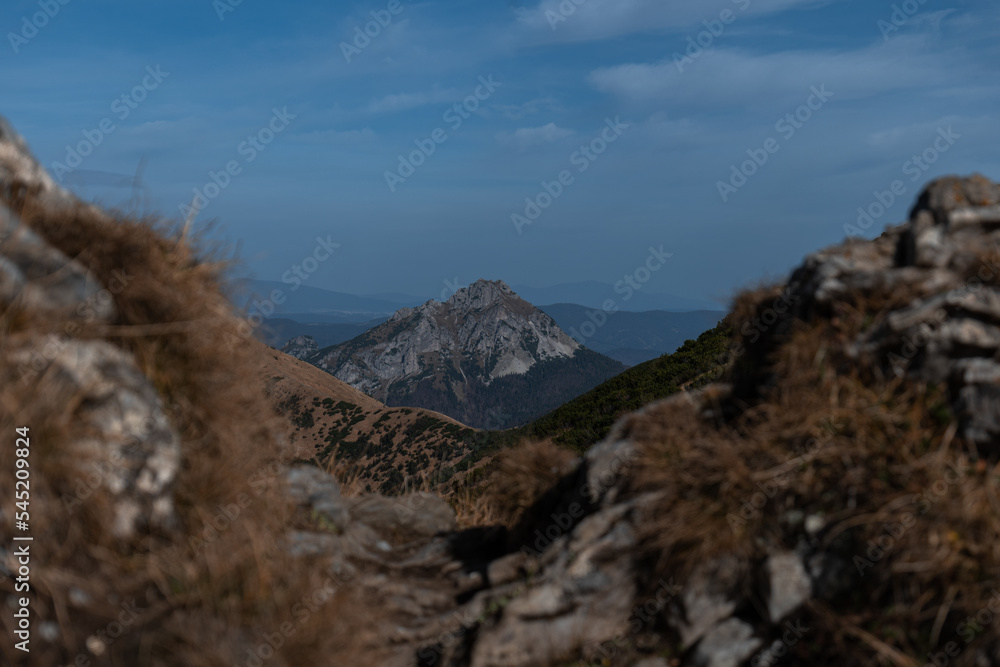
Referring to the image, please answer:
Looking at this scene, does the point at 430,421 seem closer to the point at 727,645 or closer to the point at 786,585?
the point at 727,645

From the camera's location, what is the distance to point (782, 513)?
5.44 m

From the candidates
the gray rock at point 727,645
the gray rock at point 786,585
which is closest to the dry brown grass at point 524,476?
the gray rock at point 727,645

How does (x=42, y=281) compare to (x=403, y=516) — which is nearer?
(x=42, y=281)

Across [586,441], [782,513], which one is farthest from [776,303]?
[586,441]

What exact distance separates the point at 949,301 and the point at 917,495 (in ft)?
6.86

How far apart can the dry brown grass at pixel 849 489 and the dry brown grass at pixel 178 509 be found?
328cm

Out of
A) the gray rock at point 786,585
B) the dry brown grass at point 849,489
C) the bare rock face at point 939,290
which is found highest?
the bare rock face at point 939,290

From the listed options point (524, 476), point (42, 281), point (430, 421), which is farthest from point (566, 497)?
point (430, 421)

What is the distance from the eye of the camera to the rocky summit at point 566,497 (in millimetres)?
4309

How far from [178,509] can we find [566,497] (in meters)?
4.34

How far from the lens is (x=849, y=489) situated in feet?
17.2

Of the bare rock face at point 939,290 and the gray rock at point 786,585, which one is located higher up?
the bare rock face at point 939,290

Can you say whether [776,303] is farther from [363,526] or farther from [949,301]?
[363,526]

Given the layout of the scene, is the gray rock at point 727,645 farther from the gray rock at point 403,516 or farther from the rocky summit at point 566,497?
the gray rock at point 403,516
